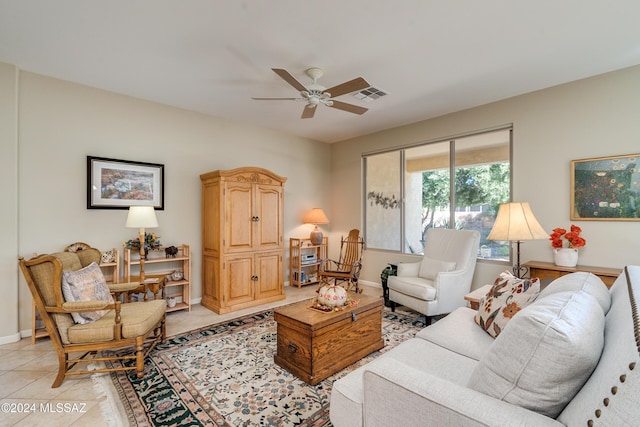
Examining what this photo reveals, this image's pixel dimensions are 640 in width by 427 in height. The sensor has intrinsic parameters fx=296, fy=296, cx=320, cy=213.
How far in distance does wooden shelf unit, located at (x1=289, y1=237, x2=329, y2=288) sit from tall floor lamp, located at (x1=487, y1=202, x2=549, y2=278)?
3.02m

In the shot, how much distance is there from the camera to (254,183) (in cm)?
431

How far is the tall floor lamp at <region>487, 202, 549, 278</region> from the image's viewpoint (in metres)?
2.95

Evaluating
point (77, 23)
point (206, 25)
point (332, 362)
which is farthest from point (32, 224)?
point (332, 362)

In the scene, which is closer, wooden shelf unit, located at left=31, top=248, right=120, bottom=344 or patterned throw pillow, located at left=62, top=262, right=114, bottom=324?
patterned throw pillow, located at left=62, top=262, right=114, bottom=324

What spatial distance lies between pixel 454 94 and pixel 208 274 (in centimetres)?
410

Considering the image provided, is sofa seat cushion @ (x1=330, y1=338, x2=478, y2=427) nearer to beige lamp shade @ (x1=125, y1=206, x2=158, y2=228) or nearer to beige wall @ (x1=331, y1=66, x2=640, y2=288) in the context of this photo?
beige wall @ (x1=331, y1=66, x2=640, y2=288)

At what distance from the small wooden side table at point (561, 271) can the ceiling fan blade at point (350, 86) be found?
107 inches

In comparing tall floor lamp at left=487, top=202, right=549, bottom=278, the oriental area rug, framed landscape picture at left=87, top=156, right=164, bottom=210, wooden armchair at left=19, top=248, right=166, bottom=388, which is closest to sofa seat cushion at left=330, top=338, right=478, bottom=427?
the oriental area rug

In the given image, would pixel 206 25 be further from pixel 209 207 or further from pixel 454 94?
pixel 454 94

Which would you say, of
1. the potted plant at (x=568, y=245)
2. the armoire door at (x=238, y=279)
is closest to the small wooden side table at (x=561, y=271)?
the potted plant at (x=568, y=245)

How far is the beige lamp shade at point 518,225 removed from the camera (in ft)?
9.68

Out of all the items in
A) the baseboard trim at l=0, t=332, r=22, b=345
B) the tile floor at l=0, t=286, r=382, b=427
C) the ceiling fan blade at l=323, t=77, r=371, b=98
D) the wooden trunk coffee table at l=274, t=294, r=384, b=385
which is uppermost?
the ceiling fan blade at l=323, t=77, r=371, b=98

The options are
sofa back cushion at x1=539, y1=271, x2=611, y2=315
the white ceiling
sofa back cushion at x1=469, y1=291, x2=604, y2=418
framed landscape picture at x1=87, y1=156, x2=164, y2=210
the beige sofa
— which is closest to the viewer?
the beige sofa

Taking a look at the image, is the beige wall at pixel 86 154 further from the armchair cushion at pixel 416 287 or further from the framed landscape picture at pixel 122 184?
the armchair cushion at pixel 416 287
